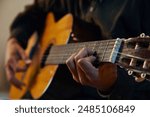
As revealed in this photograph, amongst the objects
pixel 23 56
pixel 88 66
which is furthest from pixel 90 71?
pixel 23 56

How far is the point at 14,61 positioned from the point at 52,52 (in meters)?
0.13

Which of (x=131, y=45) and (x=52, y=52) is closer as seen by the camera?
(x=131, y=45)

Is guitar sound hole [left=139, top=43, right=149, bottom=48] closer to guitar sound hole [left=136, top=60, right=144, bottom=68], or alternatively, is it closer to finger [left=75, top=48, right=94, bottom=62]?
guitar sound hole [left=136, top=60, right=144, bottom=68]

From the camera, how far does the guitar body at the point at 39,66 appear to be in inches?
48.3

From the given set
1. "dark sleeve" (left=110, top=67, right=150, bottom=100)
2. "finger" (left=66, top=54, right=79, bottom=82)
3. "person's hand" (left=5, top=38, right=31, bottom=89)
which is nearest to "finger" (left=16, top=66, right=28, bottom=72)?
"person's hand" (left=5, top=38, right=31, bottom=89)

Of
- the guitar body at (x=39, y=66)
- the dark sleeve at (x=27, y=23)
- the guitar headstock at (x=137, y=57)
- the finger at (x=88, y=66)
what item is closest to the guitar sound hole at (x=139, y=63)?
the guitar headstock at (x=137, y=57)

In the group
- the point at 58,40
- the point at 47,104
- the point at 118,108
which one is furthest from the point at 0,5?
the point at 118,108

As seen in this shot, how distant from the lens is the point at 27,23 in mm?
1297

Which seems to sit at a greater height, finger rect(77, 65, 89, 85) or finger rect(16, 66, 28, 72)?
finger rect(77, 65, 89, 85)

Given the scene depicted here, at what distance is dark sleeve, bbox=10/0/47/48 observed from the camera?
127cm

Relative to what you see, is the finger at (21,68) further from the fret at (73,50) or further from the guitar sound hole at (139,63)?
the guitar sound hole at (139,63)

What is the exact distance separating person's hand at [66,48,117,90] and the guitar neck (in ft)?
0.06

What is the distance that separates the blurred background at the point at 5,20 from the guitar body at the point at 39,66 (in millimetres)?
25

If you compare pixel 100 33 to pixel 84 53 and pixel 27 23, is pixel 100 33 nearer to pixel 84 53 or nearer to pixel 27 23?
pixel 84 53
